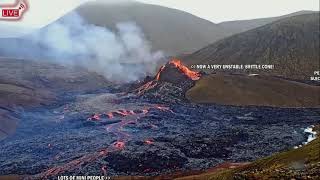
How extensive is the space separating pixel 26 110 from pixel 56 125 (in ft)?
77.5

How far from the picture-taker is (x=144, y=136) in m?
127

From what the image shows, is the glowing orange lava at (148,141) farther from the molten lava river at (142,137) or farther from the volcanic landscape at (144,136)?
the molten lava river at (142,137)

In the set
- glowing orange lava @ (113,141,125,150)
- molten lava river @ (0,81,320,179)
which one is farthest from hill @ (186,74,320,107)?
glowing orange lava @ (113,141,125,150)

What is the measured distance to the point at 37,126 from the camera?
483ft

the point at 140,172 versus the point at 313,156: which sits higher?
the point at 313,156

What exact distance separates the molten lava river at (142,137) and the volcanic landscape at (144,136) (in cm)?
19

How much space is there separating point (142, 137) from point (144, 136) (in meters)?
1.51

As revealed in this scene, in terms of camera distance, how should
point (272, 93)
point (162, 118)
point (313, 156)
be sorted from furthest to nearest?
point (272, 93)
point (162, 118)
point (313, 156)

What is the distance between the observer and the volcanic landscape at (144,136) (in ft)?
325

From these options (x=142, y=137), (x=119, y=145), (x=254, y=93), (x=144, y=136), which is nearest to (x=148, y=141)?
(x=142, y=137)

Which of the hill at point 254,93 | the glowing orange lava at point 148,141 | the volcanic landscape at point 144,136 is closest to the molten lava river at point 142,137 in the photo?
the volcanic landscape at point 144,136

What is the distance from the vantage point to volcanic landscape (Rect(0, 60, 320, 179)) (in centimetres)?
9912

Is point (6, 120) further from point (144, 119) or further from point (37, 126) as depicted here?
point (144, 119)

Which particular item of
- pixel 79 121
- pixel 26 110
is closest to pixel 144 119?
pixel 79 121
